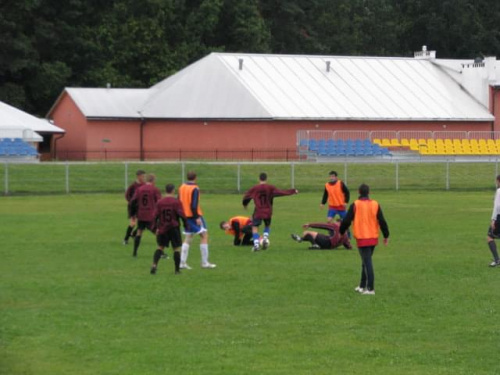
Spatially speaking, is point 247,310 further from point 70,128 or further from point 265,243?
point 70,128

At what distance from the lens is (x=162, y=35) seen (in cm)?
8325

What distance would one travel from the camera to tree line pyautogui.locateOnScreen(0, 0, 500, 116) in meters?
80.2

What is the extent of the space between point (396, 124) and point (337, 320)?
54.9m

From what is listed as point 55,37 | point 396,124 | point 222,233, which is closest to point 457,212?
point 222,233

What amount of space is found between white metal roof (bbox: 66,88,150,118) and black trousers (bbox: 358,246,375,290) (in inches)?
2030

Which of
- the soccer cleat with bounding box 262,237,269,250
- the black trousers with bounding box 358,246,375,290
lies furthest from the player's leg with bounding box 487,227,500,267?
the soccer cleat with bounding box 262,237,269,250

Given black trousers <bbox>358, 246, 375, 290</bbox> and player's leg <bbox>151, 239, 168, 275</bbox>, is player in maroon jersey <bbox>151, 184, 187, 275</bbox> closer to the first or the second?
player's leg <bbox>151, 239, 168, 275</bbox>

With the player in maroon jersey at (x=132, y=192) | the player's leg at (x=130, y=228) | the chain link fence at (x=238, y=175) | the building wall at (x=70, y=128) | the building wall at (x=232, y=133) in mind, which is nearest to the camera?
the player in maroon jersey at (x=132, y=192)

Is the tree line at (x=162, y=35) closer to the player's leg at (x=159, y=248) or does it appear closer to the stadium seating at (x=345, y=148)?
the stadium seating at (x=345, y=148)

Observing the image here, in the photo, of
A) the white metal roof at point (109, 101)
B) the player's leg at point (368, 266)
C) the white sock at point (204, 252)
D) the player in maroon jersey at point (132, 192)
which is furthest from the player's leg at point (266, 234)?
the white metal roof at point (109, 101)

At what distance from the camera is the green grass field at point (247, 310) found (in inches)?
522

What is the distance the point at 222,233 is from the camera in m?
30.4

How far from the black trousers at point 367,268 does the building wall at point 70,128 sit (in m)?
50.5

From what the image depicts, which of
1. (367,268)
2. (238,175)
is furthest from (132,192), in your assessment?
(238,175)
